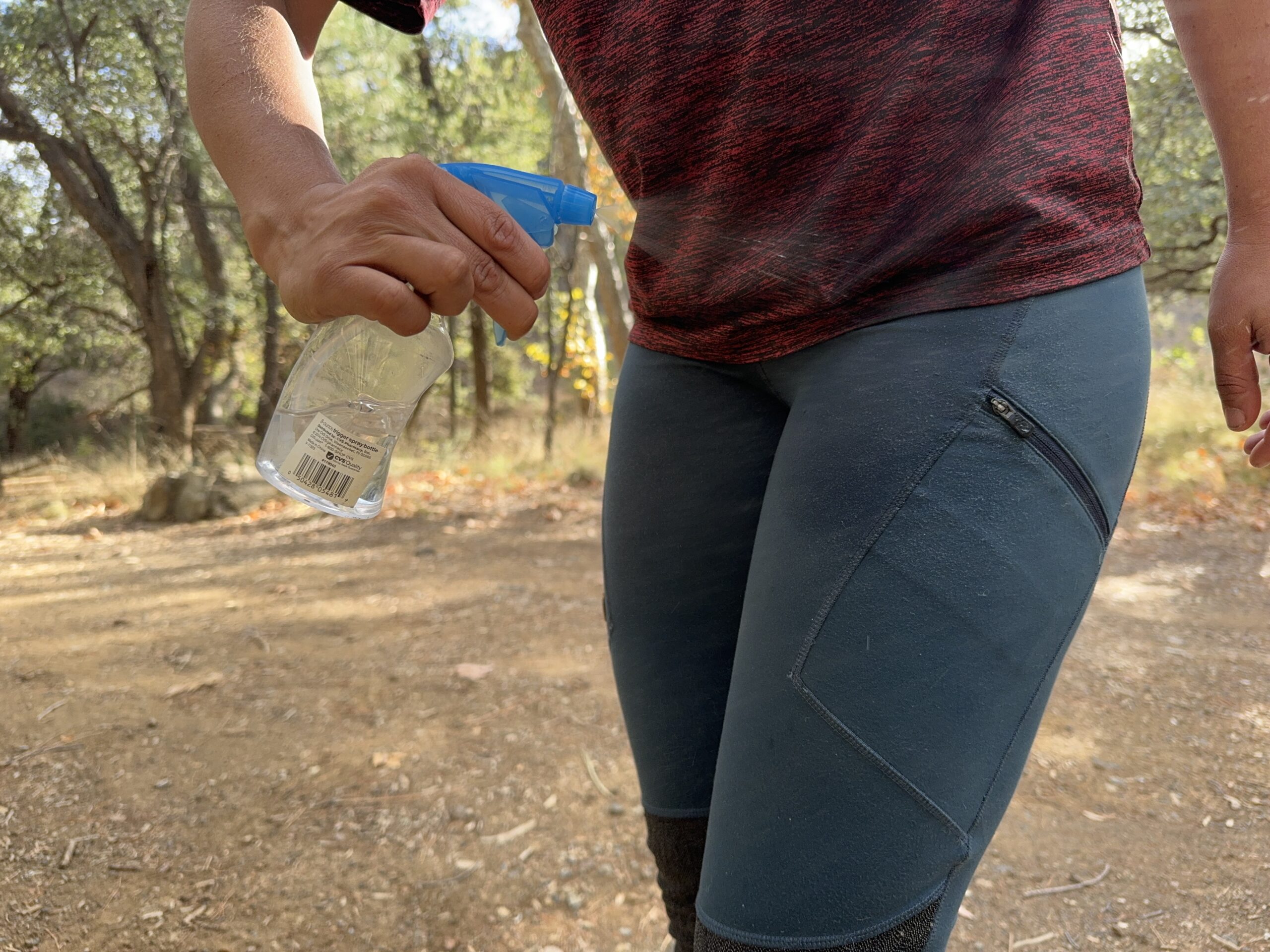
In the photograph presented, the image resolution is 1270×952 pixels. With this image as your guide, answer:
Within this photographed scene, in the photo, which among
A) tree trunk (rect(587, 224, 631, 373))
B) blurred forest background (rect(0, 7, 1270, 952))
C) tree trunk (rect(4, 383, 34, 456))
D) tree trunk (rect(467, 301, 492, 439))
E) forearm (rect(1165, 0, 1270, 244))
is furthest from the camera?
tree trunk (rect(4, 383, 34, 456))

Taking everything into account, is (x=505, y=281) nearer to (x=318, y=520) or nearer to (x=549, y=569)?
(x=549, y=569)

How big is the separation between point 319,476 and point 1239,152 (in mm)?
1015

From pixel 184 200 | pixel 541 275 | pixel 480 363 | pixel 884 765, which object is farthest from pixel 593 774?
pixel 184 200

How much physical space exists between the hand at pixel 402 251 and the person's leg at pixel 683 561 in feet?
1.03

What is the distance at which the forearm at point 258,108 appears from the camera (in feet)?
2.58

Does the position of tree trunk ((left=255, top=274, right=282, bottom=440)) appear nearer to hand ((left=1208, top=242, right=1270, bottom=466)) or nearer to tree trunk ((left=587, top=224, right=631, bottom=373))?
tree trunk ((left=587, top=224, right=631, bottom=373))

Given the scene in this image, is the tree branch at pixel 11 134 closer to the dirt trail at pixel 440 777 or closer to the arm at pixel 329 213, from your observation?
the dirt trail at pixel 440 777

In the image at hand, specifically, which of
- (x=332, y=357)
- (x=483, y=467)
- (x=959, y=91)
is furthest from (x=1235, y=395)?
(x=483, y=467)

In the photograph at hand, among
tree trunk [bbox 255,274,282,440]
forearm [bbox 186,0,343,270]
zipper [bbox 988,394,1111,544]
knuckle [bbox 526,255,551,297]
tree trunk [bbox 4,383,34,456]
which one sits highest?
forearm [bbox 186,0,343,270]

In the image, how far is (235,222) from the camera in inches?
489

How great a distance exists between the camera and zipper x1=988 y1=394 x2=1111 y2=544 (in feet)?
2.41

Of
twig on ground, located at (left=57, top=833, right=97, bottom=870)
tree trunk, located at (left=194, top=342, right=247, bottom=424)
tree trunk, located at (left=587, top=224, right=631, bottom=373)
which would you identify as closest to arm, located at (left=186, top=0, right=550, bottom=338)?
twig on ground, located at (left=57, top=833, right=97, bottom=870)

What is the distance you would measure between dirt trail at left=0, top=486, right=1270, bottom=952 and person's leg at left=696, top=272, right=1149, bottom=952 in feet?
5.18

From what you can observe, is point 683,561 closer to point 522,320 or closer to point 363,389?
point 522,320
